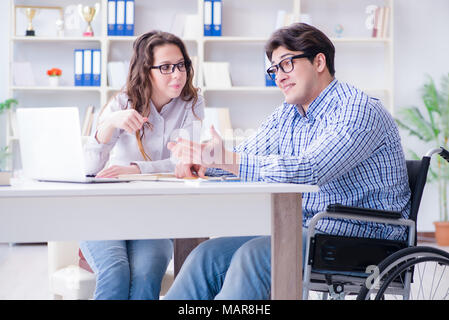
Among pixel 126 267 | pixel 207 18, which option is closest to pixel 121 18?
pixel 207 18

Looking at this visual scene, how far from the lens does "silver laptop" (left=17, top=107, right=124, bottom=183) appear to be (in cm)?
139

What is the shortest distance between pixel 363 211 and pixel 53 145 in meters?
0.78

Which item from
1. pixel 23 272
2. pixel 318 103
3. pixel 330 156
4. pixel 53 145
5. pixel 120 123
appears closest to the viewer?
pixel 53 145

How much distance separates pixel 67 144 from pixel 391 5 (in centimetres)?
A: 407

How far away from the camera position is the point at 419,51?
5.15 m

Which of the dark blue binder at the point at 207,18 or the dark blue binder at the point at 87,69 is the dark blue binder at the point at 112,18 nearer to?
the dark blue binder at the point at 87,69

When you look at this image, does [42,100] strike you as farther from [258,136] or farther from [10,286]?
[258,136]

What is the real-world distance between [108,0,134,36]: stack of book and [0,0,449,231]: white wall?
87.9 inches

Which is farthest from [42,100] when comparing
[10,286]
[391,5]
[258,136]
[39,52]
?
[258,136]

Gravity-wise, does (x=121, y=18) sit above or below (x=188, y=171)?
above

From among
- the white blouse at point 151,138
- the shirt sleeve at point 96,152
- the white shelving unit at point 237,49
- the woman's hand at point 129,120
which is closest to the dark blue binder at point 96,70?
the white shelving unit at point 237,49

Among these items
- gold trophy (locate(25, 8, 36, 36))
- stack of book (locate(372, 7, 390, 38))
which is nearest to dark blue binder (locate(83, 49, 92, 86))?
gold trophy (locate(25, 8, 36, 36))

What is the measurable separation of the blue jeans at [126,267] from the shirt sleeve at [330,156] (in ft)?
1.48

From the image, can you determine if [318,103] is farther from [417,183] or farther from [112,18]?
[112,18]
